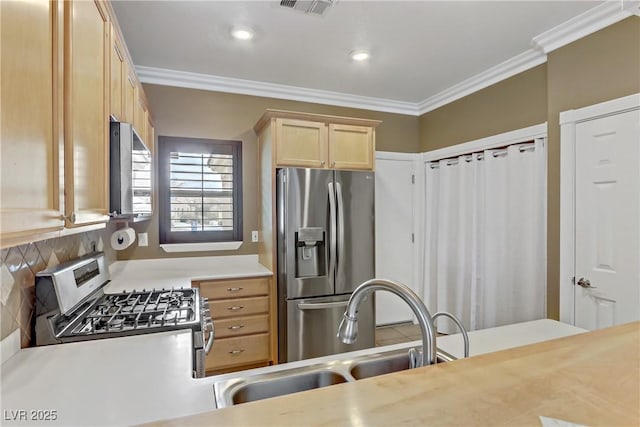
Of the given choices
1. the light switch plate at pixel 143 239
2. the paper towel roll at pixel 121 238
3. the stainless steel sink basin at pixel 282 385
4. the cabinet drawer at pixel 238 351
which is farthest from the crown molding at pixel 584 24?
the light switch plate at pixel 143 239

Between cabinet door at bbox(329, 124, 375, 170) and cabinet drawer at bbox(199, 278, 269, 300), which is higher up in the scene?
cabinet door at bbox(329, 124, 375, 170)

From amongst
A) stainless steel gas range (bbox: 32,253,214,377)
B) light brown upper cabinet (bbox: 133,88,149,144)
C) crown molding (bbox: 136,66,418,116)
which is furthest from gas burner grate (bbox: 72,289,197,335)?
crown molding (bbox: 136,66,418,116)

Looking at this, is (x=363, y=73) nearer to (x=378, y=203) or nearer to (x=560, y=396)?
(x=378, y=203)

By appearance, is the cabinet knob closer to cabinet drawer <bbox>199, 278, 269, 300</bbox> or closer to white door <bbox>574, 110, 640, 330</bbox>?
cabinet drawer <bbox>199, 278, 269, 300</bbox>

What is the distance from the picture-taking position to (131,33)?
238 centimetres

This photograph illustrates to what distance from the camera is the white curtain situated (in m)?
2.67

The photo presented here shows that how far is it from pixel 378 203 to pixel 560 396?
10.7 feet

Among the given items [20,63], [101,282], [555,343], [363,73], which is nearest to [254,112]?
[363,73]

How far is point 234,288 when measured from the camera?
108 inches

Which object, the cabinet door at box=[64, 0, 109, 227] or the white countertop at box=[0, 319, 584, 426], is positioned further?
the cabinet door at box=[64, 0, 109, 227]

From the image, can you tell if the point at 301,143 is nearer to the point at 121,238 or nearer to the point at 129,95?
the point at 129,95

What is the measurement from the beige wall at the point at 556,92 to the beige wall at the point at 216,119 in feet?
4.85

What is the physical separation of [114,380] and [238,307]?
1.72 m

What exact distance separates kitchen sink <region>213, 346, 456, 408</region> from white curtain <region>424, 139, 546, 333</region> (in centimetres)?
190
